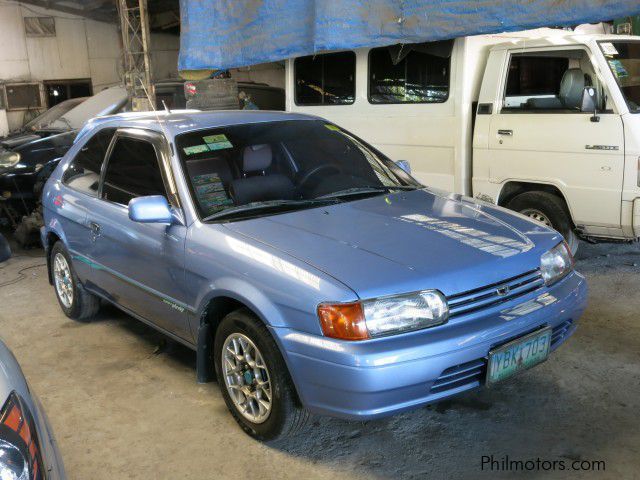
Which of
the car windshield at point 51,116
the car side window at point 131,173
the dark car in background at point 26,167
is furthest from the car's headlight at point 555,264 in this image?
the car windshield at point 51,116

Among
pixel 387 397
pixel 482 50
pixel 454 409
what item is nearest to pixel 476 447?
pixel 454 409

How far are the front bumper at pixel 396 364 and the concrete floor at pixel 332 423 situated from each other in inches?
17.0

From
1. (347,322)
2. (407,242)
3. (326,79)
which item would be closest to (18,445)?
(347,322)

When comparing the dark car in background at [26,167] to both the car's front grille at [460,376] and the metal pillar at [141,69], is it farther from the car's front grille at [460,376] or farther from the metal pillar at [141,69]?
the car's front grille at [460,376]

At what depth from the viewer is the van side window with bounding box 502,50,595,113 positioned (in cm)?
523

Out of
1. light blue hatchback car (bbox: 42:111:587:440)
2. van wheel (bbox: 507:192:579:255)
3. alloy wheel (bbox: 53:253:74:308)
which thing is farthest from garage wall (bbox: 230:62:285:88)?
light blue hatchback car (bbox: 42:111:587:440)

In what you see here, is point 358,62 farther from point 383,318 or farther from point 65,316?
point 383,318

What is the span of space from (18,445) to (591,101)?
4694 millimetres

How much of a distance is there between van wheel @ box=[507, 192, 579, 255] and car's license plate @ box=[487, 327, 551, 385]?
8.75 ft

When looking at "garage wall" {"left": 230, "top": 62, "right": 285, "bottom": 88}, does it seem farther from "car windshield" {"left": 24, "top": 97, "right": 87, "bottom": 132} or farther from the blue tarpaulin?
the blue tarpaulin

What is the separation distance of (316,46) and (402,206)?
364 centimetres

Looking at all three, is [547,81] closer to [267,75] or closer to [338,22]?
[338,22]

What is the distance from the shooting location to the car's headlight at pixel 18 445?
5.50 ft

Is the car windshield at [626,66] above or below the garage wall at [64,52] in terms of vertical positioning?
below
